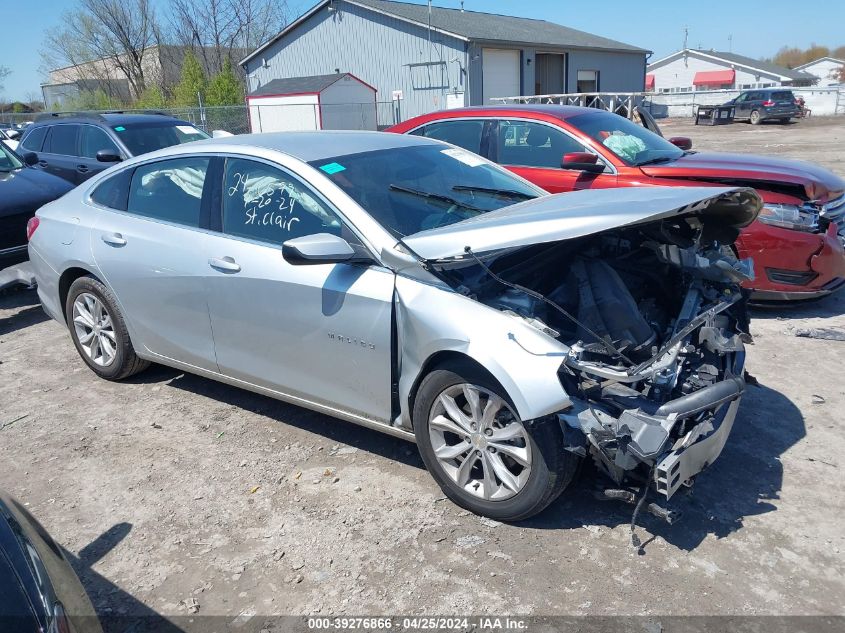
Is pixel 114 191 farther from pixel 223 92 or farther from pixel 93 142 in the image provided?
pixel 223 92

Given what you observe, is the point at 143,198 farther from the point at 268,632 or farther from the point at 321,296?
the point at 268,632

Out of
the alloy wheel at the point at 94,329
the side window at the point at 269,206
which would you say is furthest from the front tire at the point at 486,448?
the alloy wheel at the point at 94,329

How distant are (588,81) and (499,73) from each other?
9951 millimetres

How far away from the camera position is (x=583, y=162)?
6.13m

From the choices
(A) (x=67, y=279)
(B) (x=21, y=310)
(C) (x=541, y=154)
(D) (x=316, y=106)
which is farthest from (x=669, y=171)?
(D) (x=316, y=106)

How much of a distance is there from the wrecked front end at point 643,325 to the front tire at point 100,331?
273 cm

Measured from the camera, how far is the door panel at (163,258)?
4.17 metres

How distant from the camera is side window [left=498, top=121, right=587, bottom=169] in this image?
21.4 ft

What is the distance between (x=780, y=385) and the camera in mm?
4684

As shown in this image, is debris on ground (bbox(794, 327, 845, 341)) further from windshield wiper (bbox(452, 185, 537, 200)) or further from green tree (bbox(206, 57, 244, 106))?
green tree (bbox(206, 57, 244, 106))

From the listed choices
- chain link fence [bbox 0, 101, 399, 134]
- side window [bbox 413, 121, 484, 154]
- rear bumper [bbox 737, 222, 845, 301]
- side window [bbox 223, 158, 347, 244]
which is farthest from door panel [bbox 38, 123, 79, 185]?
chain link fence [bbox 0, 101, 399, 134]

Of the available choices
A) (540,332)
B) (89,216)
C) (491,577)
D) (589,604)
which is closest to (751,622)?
(589,604)

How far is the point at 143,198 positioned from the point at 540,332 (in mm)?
3031

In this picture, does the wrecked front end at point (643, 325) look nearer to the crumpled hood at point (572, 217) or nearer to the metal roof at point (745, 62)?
the crumpled hood at point (572, 217)
